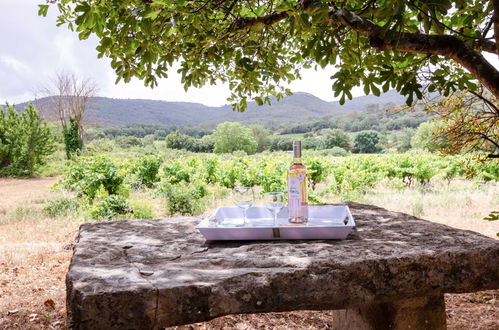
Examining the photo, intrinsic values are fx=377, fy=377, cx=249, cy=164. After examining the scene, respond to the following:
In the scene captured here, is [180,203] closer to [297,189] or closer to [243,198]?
[243,198]

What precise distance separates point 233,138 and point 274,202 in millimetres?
49325

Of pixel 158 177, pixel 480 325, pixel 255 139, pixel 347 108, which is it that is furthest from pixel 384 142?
pixel 480 325

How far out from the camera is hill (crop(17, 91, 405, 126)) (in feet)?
202

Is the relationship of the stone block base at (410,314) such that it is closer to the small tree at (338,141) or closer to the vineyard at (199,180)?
the vineyard at (199,180)

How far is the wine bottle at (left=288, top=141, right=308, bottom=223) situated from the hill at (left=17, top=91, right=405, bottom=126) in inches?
2279

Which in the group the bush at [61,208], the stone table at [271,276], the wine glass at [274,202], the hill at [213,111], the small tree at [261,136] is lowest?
the bush at [61,208]

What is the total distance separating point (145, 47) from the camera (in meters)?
1.98

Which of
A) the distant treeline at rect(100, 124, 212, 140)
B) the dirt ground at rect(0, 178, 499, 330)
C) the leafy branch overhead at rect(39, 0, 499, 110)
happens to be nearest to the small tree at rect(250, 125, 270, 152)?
the distant treeline at rect(100, 124, 212, 140)

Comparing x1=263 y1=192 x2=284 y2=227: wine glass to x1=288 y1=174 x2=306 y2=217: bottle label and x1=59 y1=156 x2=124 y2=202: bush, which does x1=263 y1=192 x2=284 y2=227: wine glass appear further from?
x1=59 y1=156 x2=124 y2=202: bush

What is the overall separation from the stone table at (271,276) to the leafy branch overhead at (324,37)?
796mm

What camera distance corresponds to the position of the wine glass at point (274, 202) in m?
1.81

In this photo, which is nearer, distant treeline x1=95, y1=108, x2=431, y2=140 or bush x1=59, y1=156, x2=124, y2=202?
bush x1=59, y1=156, x2=124, y2=202

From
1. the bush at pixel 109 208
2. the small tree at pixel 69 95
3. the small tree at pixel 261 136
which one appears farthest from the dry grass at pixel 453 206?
the small tree at pixel 261 136

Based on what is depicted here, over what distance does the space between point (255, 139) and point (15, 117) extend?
3902 centimetres
